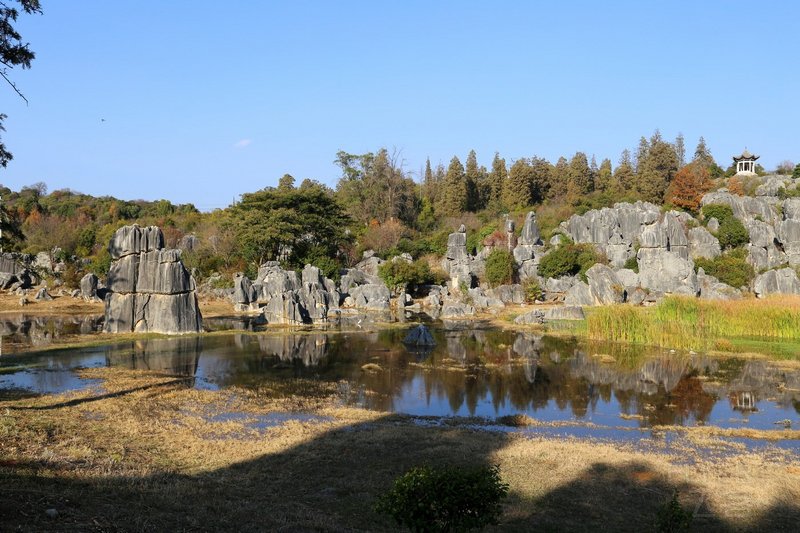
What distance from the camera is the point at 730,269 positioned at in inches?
2084

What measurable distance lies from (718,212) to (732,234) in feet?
10.4

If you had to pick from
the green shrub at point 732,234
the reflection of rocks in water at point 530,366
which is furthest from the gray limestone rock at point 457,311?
the green shrub at point 732,234

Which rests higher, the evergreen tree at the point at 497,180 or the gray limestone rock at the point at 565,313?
the evergreen tree at the point at 497,180

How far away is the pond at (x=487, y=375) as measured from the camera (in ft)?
64.4

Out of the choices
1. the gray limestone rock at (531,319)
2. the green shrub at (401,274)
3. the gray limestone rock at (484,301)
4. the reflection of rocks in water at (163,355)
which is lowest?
the reflection of rocks in water at (163,355)

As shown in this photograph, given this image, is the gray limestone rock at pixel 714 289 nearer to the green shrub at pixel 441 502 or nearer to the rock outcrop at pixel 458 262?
the rock outcrop at pixel 458 262

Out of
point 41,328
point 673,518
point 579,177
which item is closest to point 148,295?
point 41,328

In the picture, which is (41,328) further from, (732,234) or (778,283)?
(732,234)

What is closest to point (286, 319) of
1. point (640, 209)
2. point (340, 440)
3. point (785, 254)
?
point (340, 440)

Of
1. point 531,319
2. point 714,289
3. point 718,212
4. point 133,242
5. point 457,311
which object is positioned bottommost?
point 531,319

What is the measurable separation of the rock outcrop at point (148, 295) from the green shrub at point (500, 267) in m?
30.5

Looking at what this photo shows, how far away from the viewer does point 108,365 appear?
24.8 metres

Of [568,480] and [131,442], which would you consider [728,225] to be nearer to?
[568,480]

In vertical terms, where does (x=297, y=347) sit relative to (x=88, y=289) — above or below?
below
